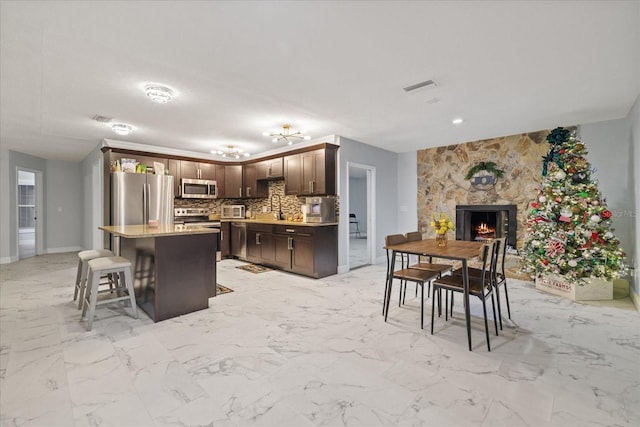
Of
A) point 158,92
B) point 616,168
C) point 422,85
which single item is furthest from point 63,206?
point 616,168

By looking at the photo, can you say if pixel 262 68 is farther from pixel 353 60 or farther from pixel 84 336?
pixel 84 336

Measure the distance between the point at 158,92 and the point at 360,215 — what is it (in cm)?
1005

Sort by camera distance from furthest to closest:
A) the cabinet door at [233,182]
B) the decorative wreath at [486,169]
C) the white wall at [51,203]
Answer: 1. the cabinet door at [233,182]
2. the white wall at [51,203]
3. the decorative wreath at [486,169]

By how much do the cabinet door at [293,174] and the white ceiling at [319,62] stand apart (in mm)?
1290

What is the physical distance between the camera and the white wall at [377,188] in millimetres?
5195

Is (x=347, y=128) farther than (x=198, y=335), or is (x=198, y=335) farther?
(x=347, y=128)

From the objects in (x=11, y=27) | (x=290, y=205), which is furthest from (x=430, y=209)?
(x=11, y=27)

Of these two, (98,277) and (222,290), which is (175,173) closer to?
(222,290)

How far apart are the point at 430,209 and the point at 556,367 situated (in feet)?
13.6

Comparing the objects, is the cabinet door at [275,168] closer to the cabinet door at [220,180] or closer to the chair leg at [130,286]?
the cabinet door at [220,180]

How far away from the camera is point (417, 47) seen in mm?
2268

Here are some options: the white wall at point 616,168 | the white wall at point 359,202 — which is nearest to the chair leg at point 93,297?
the white wall at point 616,168

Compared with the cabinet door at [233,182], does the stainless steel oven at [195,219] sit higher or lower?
lower

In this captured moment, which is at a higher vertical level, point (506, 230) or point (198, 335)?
point (506, 230)
